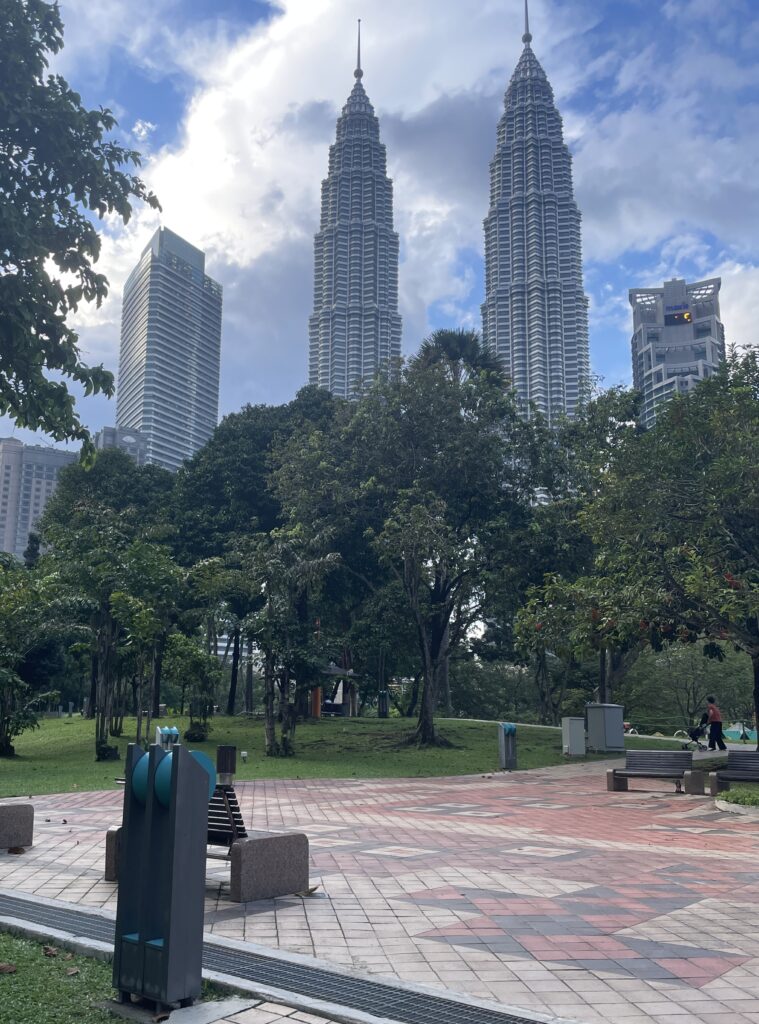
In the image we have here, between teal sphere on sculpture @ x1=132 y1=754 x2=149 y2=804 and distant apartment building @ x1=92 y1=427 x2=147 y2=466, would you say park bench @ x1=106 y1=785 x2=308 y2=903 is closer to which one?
teal sphere on sculpture @ x1=132 y1=754 x2=149 y2=804

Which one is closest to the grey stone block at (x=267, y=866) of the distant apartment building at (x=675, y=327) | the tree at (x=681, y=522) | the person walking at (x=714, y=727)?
the tree at (x=681, y=522)

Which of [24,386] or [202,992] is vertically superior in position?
[24,386]

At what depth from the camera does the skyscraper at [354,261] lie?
122 meters

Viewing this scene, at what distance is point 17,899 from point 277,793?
31.1 feet

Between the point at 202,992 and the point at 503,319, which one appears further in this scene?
the point at 503,319

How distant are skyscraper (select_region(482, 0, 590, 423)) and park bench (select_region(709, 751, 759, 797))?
8394cm

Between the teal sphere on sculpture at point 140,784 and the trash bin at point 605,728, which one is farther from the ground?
the teal sphere on sculpture at point 140,784

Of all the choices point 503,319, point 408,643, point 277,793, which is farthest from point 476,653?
point 503,319

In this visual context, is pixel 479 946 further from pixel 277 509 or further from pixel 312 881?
pixel 277 509

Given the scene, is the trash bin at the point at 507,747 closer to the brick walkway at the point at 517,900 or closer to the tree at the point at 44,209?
the brick walkway at the point at 517,900

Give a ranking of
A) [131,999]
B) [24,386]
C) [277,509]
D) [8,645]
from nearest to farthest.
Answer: [131,999]
[24,386]
[8,645]
[277,509]

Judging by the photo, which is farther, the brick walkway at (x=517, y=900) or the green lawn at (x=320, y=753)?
the green lawn at (x=320, y=753)

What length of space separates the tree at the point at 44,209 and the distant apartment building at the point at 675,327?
100 meters

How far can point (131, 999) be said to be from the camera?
4500 mm
